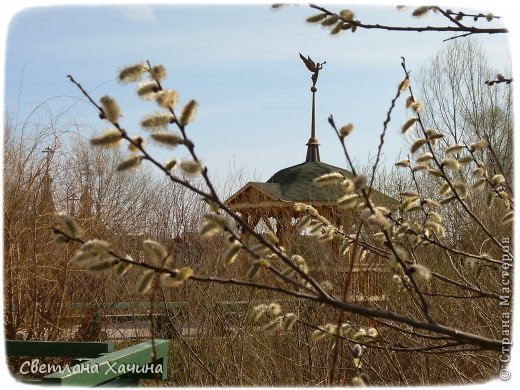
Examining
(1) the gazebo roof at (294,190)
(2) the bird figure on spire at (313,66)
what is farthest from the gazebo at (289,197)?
(2) the bird figure on spire at (313,66)

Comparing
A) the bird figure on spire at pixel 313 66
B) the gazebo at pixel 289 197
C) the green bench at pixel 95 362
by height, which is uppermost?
the bird figure on spire at pixel 313 66

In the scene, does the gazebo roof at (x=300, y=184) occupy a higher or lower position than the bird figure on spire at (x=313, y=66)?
lower

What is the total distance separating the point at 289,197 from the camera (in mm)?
4383

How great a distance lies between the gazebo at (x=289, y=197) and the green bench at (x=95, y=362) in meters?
0.97

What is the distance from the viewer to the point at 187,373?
3027 millimetres

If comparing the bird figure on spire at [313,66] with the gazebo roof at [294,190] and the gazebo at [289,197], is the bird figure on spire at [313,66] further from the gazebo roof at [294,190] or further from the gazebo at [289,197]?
the gazebo roof at [294,190]

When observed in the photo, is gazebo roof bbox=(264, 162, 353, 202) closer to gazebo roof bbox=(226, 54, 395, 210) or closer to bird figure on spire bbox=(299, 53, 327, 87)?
gazebo roof bbox=(226, 54, 395, 210)

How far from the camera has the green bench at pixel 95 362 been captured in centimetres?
147

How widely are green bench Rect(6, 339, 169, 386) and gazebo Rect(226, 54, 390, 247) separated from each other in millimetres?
965

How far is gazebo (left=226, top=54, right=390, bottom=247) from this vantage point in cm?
A: 332

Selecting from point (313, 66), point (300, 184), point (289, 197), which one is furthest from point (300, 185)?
point (313, 66)

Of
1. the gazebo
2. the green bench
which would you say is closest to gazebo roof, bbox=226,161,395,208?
the gazebo

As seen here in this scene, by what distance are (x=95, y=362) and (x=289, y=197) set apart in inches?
114

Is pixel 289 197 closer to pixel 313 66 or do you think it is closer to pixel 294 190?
pixel 294 190
